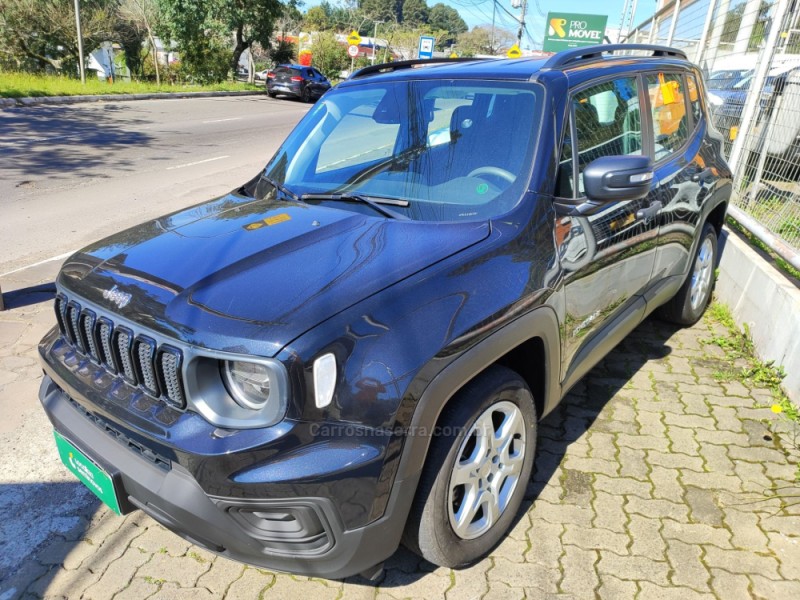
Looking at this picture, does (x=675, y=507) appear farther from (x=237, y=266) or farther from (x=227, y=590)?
(x=237, y=266)

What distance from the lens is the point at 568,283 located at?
2621 millimetres

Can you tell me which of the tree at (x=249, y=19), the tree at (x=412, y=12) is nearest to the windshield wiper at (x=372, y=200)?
the tree at (x=249, y=19)

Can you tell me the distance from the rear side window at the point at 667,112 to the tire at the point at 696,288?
33.9 inches

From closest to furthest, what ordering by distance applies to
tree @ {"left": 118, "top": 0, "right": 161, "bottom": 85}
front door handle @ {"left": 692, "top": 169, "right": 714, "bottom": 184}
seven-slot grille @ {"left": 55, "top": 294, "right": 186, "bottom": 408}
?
seven-slot grille @ {"left": 55, "top": 294, "right": 186, "bottom": 408}, front door handle @ {"left": 692, "top": 169, "right": 714, "bottom": 184}, tree @ {"left": 118, "top": 0, "right": 161, "bottom": 85}

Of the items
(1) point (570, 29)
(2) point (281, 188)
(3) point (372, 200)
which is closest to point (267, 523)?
(3) point (372, 200)

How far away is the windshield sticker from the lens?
2.59 m

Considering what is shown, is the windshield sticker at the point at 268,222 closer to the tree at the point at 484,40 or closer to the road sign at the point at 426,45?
the road sign at the point at 426,45

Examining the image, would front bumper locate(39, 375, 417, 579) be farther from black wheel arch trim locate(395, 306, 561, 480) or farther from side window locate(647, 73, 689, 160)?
side window locate(647, 73, 689, 160)

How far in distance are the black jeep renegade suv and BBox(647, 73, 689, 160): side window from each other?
0.23 metres

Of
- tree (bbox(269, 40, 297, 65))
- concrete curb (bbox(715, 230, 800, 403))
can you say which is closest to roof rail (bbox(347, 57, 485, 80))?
concrete curb (bbox(715, 230, 800, 403))

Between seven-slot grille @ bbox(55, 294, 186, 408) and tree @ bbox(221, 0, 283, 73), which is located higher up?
tree @ bbox(221, 0, 283, 73)

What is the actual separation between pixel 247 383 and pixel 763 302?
3.89m

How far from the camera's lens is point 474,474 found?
7.58 feet

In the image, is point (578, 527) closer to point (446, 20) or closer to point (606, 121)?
point (606, 121)
